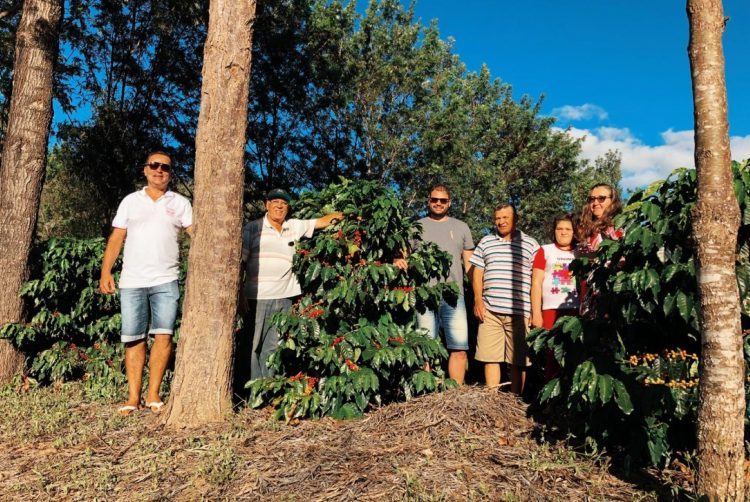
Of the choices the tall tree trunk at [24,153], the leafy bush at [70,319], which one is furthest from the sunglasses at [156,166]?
the tall tree trunk at [24,153]

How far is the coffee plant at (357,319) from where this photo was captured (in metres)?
3.79

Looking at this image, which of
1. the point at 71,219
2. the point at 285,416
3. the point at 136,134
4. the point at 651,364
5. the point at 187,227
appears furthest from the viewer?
the point at 71,219

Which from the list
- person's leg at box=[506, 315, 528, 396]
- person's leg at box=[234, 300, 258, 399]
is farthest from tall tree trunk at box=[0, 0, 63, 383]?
person's leg at box=[506, 315, 528, 396]

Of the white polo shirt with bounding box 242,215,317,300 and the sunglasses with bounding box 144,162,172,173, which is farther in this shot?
the white polo shirt with bounding box 242,215,317,300

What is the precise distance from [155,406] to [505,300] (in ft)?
9.65

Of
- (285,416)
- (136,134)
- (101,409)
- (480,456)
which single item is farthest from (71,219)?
(480,456)

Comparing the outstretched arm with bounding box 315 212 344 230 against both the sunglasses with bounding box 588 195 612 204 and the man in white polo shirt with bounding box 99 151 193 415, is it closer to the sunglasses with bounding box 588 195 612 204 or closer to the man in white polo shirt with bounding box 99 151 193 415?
the man in white polo shirt with bounding box 99 151 193 415

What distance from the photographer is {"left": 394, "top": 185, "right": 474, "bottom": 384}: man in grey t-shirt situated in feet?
15.4

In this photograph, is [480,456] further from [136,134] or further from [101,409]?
[136,134]

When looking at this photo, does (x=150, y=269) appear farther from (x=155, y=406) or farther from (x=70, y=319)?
(x=70, y=319)

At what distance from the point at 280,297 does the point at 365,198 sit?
106 cm

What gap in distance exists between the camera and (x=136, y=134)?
14281 millimetres

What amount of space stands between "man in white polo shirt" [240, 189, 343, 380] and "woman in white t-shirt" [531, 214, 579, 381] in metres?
1.68

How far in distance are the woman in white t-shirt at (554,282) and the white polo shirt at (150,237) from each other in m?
2.79
